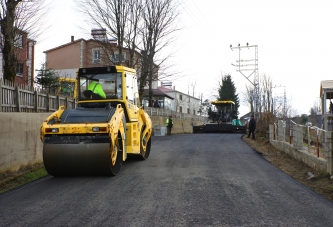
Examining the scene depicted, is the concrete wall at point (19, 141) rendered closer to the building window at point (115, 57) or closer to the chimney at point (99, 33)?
the chimney at point (99, 33)

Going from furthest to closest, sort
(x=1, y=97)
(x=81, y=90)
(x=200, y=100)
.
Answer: (x=200, y=100) < (x=81, y=90) < (x=1, y=97)

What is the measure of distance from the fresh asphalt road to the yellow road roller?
0.40m

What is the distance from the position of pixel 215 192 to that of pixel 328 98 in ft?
61.5

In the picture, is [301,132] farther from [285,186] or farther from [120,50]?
[120,50]

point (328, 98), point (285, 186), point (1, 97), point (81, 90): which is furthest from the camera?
point (328, 98)

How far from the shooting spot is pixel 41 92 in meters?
12.6

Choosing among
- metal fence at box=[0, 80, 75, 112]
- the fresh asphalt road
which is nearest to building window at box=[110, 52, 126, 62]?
metal fence at box=[0, 80, 75, 112]

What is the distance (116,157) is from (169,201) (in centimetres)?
297

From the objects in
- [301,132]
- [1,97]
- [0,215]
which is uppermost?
[1,97]

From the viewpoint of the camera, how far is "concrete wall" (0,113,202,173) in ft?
29.5

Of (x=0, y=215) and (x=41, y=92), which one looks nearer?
(x=0, y=215)

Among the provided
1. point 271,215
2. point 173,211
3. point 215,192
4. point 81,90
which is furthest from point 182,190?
point 81,90

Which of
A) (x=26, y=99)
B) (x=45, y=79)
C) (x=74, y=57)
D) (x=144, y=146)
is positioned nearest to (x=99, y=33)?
(x=45, y=79)

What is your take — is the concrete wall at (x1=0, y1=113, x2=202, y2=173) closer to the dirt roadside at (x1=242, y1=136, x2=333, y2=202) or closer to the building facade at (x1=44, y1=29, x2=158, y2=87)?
the dirt roadside at (x1=242, y1=136, x2=333, y2=202)
